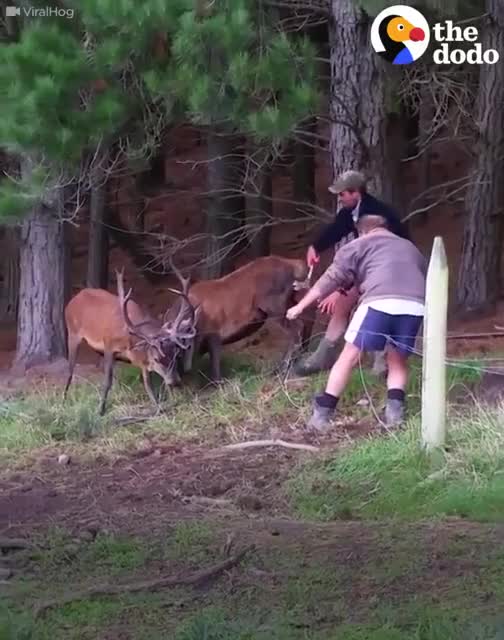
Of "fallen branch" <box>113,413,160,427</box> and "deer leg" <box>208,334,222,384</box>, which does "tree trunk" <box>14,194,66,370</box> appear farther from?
"fallen branch" <box>113,413,160,427</box>

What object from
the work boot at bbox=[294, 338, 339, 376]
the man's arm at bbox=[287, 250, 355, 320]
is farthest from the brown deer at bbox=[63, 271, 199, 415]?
the man's arm at bbox=[287, 250, 355, 320]

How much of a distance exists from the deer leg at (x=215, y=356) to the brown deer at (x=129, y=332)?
0.29 metres

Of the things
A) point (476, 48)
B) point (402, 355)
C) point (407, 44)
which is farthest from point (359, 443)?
point (476, 48)

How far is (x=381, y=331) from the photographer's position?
924cm

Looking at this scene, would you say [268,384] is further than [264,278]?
No

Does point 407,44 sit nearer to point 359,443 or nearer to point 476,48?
point 476,48

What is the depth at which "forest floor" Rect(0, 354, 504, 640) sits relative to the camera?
5.86 meters

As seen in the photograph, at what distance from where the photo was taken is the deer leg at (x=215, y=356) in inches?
446

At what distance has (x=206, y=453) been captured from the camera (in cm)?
953

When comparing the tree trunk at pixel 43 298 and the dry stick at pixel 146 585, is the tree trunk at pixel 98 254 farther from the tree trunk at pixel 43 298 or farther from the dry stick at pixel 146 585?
the dry stick at pixel 146 585

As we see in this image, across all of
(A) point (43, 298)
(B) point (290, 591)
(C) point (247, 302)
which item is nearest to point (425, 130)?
(C) point (247, 302)

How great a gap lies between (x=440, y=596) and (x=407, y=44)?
677 cm

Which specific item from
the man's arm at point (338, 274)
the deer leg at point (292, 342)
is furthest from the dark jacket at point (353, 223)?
the deer leg at point (292, 342)

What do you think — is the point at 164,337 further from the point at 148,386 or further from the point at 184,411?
the point at 184,411
